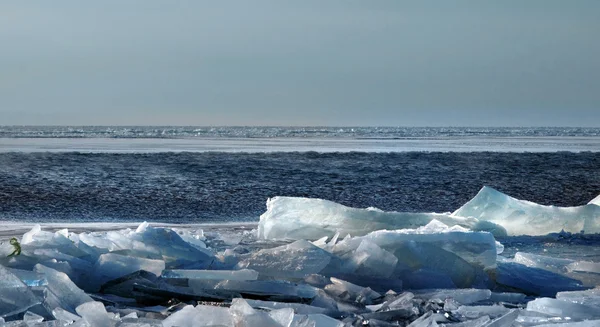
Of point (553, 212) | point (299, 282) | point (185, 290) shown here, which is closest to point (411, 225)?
point (553, 212)

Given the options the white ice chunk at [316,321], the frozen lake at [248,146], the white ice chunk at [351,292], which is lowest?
the frozen lake at [248,146]

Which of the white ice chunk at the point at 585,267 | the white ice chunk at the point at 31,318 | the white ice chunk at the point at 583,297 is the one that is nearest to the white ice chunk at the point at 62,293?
the white ice chunk at the point at 31,318

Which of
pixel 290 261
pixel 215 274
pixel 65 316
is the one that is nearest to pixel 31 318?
pixel 65 316

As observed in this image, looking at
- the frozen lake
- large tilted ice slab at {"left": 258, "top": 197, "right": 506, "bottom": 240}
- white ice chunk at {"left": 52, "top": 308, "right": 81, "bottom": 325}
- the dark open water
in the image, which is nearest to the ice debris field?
white ice chunk at {"left": 52, "top": 308, "right": 81, "bottom": 325}

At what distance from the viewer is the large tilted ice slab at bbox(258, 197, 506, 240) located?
789 centimetres

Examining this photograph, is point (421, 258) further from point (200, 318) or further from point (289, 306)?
point (200, 318)

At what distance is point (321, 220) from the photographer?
812 cm

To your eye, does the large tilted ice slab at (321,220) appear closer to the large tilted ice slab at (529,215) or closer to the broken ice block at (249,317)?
the large tilted ice slab at (529,215)

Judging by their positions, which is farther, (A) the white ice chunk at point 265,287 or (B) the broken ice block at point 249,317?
(A) the white ice chunk at point 265,287

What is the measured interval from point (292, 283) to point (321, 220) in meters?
3.03

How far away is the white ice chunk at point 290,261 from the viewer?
5.41 meters

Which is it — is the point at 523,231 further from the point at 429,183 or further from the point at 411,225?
the point at 429,183

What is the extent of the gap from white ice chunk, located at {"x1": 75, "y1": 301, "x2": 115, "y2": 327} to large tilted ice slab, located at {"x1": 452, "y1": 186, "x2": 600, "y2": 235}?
551 centimetres

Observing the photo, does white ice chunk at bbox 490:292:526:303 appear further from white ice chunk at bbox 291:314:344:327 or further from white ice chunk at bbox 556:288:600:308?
white ice chunk at bbox 291:314:344:327
